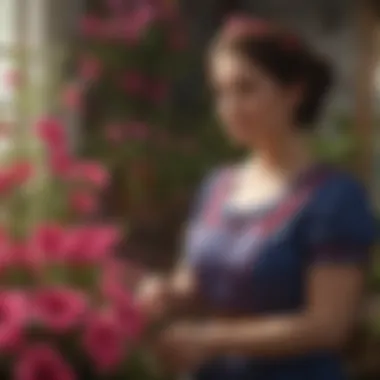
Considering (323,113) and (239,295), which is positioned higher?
(323,113)

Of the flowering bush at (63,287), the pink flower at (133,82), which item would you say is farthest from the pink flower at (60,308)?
the pink flower at (133,82)

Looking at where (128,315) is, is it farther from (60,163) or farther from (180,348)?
(60,163)

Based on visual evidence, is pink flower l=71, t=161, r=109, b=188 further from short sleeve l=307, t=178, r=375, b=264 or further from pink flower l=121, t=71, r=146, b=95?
short sleeve l=307, t=178, r=375, b=264

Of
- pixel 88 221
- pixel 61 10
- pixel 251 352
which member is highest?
pixel 61 10

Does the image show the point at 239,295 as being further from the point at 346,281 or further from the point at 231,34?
the point at 231,34

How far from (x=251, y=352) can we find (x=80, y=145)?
30 cm

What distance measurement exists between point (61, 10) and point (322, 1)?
29 centimetres

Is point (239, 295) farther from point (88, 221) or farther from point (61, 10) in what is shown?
point (61, 10)

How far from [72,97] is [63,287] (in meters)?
0.22

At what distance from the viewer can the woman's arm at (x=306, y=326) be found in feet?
3.25

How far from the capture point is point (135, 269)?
105cm

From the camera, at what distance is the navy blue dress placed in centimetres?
98

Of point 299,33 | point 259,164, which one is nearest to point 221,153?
point 259,164

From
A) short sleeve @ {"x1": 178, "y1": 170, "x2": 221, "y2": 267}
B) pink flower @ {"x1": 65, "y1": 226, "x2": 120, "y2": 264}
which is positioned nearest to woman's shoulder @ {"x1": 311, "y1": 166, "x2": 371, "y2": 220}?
short sleeve @ {"x1": 178, "y1": 170, "x2": 221, "y2": 267}
